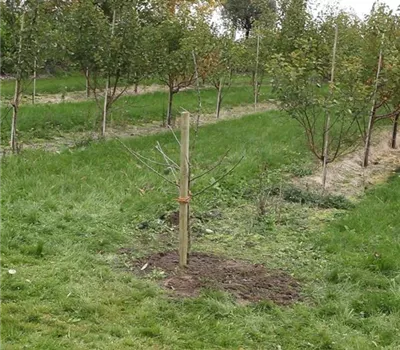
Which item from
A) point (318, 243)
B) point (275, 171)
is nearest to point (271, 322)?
point (318, 243)

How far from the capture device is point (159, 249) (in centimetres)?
579

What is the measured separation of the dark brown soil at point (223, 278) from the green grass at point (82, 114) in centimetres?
651

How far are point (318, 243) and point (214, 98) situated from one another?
14.9 meters

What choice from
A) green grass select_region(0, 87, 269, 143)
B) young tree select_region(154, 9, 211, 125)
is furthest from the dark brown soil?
young tree select_region(154, 9, 211, 125)

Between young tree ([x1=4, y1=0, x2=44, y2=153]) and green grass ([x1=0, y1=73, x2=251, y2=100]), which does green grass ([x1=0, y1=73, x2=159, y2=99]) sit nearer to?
green grass ([x1=0, y1=73, x2=251, y2=100])

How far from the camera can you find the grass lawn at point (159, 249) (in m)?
4.03

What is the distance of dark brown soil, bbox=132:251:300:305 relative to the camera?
477cm

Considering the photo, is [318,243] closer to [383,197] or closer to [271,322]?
[271,322]

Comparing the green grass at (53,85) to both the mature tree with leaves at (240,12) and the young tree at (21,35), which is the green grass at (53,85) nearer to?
the young tree at (21,35)

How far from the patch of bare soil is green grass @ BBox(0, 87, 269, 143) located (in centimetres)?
545

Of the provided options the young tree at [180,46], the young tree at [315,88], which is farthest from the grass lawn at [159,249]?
the young tree at [180,46]

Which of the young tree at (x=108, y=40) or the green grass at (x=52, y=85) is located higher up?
the young tree at (x=108, y=40)

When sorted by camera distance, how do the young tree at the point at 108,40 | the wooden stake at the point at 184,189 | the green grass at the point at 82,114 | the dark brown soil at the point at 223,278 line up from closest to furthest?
the dark brown soil at the point at 223,278 < the wooden stake at the point at 184,189 < the young tree at the point at 108,40 < the green grass at the point at 82,114

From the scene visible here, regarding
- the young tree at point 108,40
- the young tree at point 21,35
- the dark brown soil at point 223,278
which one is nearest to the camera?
the dark brown soil at point 223,278
